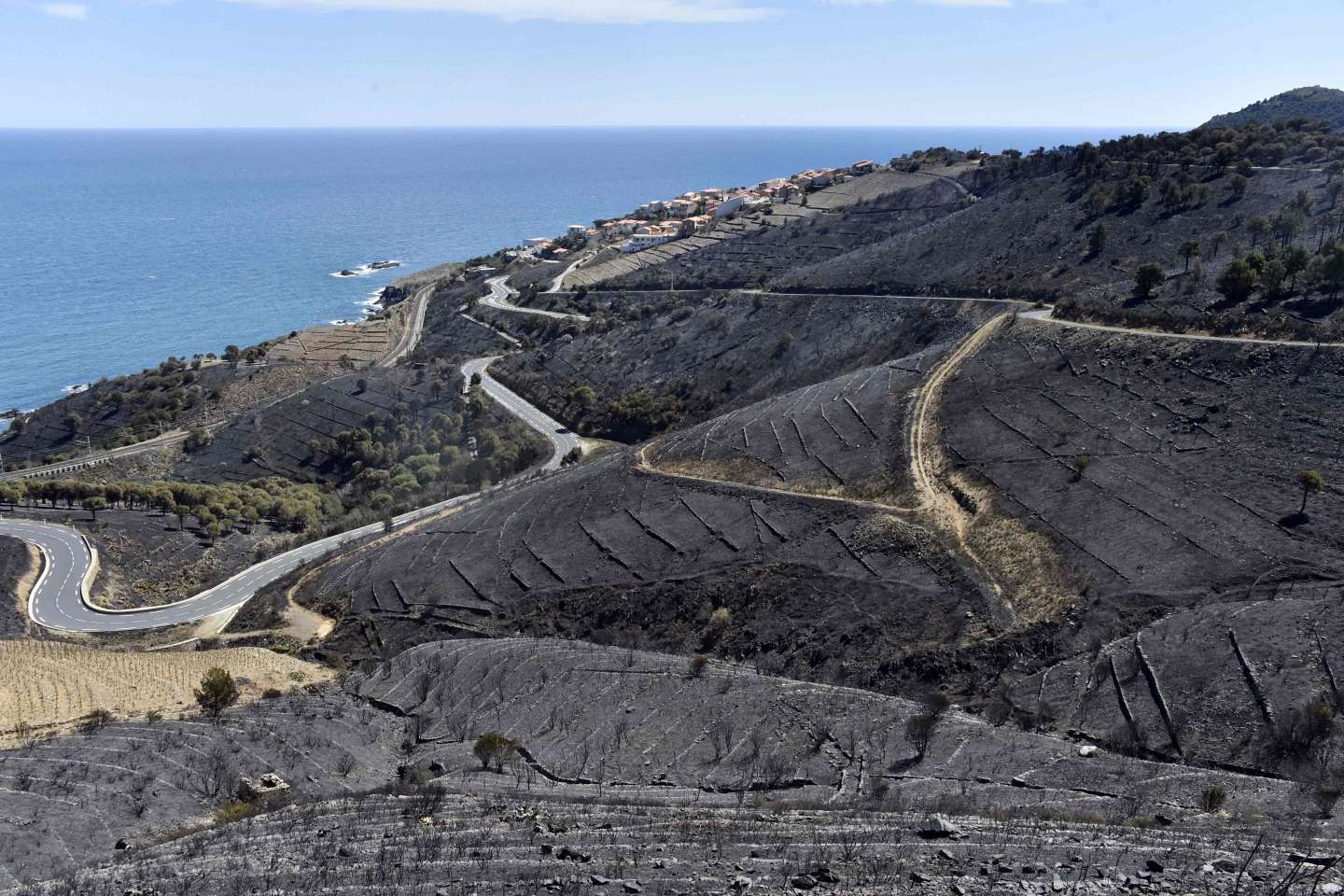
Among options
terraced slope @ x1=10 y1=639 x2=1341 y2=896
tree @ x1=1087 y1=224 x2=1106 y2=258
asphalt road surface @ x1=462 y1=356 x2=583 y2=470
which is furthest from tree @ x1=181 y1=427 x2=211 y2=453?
tree @ x1=1087 y1=224 x2=1106 y2=258

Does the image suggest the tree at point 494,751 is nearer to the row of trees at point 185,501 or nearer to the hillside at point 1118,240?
the row of trees at point 185,501

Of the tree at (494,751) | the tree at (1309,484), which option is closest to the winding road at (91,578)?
the tree at (494,751)

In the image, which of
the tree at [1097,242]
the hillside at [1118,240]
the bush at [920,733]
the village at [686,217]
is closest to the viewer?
the bush at [920,733]

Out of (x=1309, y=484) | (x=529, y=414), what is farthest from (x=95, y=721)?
(x=529, y=414)

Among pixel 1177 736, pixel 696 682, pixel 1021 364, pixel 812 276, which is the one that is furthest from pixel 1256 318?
pixel 812 276

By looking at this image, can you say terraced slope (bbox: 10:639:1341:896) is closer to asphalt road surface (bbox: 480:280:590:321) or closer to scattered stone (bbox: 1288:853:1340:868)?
scattered stone (bbox: 1288:853:1340:868)

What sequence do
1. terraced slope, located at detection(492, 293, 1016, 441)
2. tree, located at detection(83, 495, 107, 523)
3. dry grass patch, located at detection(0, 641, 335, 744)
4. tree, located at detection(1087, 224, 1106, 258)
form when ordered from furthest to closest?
1. tree, located at detection(1087, 224, 1106, 258)
2. terraced slope, located at detection(492, 293, 1016, 441)
3. tree, located at detection(83, 495, 107, 523)
4. dry grass patch, located at detection(0, 641, 335, 744)

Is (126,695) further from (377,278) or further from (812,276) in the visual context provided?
(377,278)
